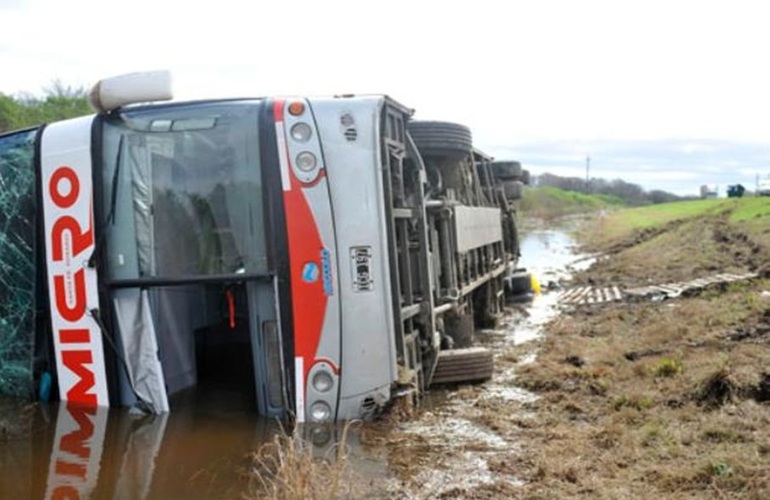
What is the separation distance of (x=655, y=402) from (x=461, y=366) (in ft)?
5.74

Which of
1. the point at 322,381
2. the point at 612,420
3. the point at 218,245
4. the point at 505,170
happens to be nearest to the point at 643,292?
the point at 505,170

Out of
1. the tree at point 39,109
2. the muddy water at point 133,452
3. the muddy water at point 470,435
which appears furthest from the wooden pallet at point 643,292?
the tree at point 39,109

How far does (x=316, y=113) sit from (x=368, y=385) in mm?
1961

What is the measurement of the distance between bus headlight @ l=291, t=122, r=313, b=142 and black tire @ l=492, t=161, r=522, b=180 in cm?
877

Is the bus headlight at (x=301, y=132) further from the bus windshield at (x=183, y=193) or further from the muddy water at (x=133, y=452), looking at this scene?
the muddy water at (x=133, y=452)

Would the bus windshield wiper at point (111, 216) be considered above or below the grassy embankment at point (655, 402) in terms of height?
above

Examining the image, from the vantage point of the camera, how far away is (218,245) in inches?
224

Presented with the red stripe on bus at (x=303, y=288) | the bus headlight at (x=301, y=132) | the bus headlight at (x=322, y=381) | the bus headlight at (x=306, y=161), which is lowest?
the bus headlight at (x=322, y=381)

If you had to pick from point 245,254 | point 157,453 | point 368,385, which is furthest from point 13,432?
point 368,385

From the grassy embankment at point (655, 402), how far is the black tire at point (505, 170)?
2.88 meters

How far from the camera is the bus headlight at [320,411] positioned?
552 cm

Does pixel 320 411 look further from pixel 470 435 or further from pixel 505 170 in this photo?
pixel 505 170

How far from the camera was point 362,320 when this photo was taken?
5578 mm

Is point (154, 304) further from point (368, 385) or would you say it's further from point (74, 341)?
point (368, 385)
